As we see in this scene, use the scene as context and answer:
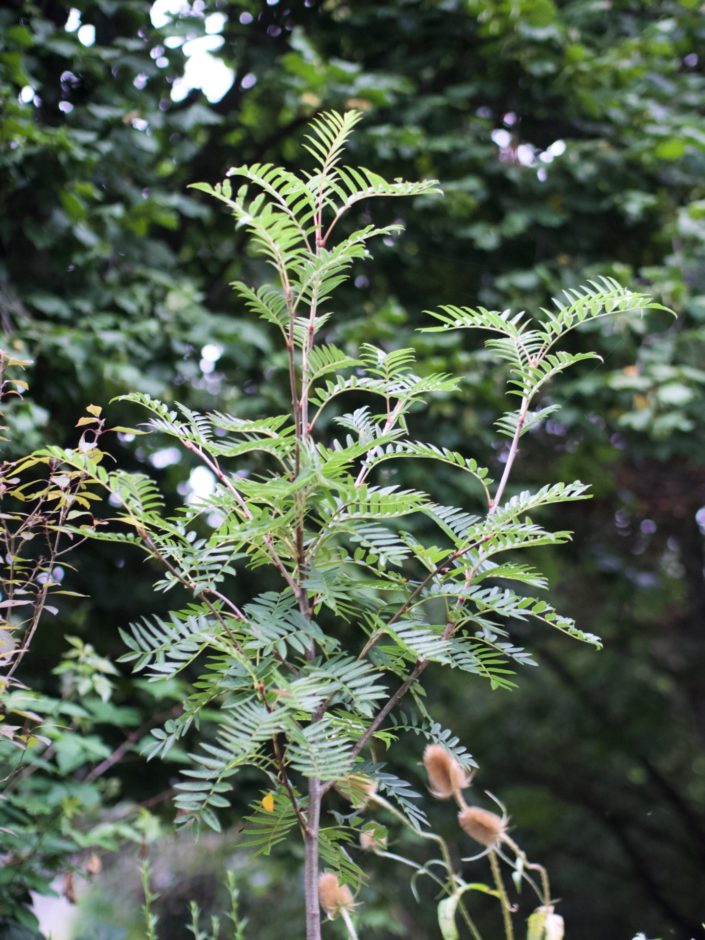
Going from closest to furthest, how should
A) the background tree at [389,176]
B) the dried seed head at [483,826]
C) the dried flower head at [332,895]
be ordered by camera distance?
the dried seed head at [483,826]
the dried flower head at [332,895]
the background tree at [389,176]

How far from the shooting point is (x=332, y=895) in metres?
0.94

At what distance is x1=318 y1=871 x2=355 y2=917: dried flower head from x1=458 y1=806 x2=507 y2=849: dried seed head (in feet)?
0.65

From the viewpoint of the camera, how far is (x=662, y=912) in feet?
15.2

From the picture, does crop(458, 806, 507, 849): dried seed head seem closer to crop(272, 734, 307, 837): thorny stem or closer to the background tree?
crop(272, 734, 307, 837): thorny stem

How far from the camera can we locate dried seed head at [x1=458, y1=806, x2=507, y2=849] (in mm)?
823

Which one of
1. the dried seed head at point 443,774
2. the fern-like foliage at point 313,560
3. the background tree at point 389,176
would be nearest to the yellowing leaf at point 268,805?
the fern-like foliage at point 313,560

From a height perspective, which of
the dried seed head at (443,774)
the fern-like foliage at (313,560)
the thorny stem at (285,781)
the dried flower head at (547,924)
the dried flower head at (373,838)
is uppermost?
the fern-like foliage at (313,560)

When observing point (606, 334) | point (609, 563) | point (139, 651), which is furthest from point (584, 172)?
point (139, 651)

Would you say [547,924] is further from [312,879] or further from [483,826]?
[312,879]

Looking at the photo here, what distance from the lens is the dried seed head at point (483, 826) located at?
823mm

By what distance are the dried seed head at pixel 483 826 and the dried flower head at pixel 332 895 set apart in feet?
0.65

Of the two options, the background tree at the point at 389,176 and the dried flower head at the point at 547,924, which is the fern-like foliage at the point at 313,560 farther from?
the background tree at the point at 389,176

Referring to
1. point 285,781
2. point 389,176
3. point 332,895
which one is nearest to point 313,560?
point 285,781

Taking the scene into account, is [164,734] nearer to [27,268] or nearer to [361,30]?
[27,268]
